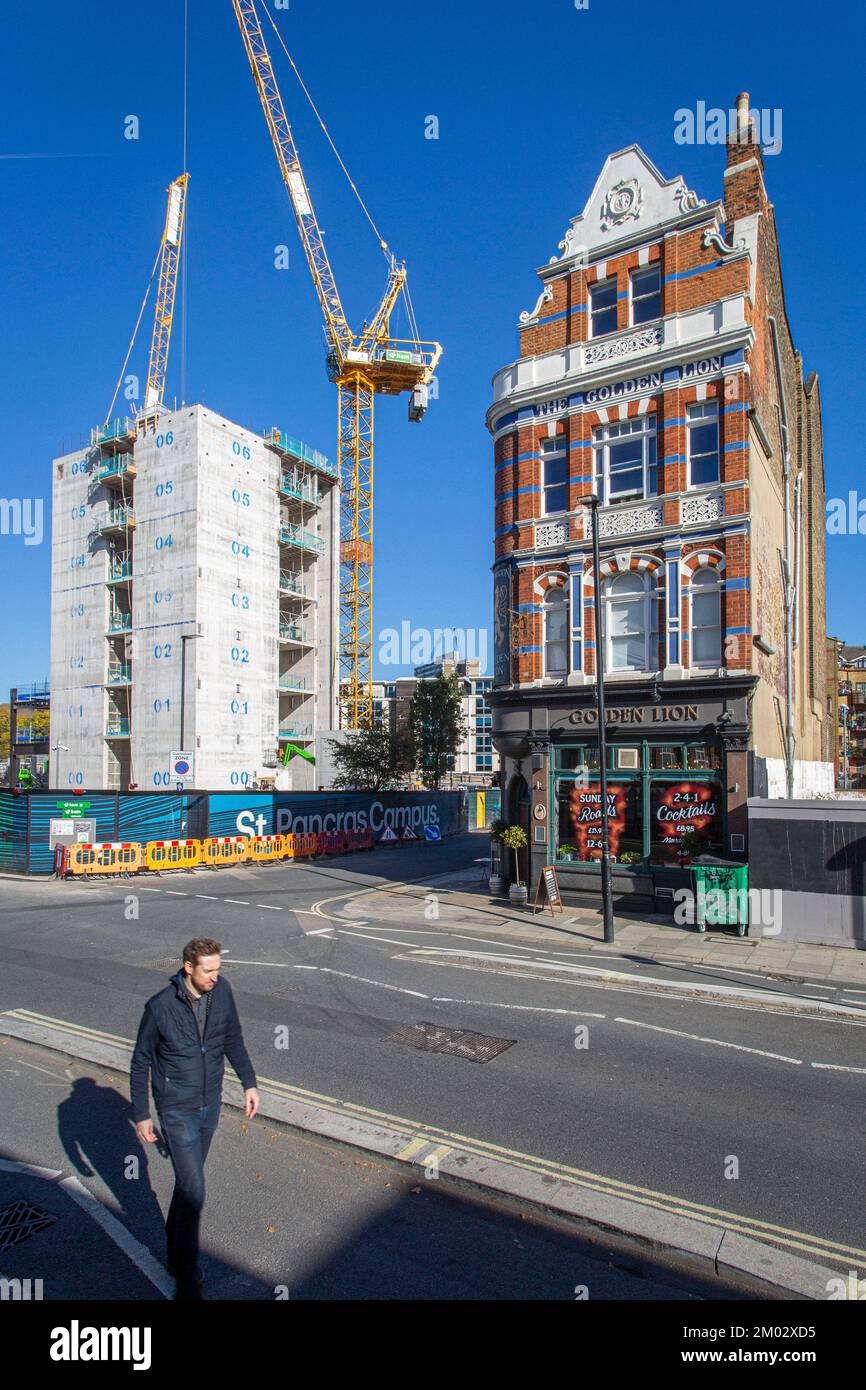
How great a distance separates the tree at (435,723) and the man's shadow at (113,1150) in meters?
41.8

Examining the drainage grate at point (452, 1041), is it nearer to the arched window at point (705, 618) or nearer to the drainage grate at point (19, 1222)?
the drainage grate at point (19, 1222)

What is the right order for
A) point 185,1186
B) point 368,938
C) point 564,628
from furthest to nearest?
point 564,628
point 368,938
point 185,1186

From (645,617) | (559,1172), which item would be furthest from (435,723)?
(559,1172)

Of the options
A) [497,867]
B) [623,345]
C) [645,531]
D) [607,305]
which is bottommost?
[497,867]

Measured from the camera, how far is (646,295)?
19844 millimetres

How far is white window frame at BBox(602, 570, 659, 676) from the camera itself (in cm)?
1892

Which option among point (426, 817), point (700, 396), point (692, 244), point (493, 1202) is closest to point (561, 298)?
point (692, 244)

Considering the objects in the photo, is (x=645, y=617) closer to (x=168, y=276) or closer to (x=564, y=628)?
(x=564, y=628)

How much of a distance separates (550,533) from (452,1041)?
14314 millimetres

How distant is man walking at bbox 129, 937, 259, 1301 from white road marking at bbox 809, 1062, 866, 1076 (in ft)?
22.3

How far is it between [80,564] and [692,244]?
152 feet

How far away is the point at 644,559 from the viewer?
19.1 meters

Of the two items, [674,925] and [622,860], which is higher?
[622,860]

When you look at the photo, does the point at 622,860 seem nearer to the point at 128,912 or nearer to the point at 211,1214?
the point at 128,912
